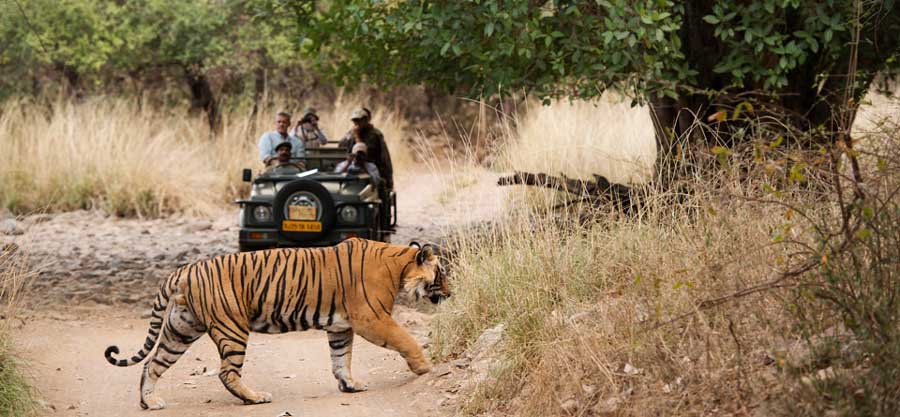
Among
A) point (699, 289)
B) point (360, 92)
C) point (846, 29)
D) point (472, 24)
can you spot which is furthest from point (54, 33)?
point (699, 289)

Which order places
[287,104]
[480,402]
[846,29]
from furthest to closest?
[287,104]
[846,29]
[480,402]

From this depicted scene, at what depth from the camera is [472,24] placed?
880cm

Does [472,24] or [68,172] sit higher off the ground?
[472,24]

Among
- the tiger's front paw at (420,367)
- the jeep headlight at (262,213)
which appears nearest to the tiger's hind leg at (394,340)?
the tiger's front paw at (420,367)

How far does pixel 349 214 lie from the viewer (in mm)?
10156

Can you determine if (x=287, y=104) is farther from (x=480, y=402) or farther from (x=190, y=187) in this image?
(x=480, y=402)

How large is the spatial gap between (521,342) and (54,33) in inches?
573

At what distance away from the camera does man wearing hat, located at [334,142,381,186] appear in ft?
35.5

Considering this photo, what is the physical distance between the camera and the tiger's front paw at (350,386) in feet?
22.6

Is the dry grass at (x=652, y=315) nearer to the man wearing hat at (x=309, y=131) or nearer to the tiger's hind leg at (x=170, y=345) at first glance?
the tiger's hind leg at (x=170, y=345)

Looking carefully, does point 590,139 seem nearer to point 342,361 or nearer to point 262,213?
point 262,213

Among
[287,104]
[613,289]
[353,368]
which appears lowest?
[353,368]

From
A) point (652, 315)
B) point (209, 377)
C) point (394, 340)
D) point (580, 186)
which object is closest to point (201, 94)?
point (580, 186)

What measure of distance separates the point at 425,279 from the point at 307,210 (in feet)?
10.2
